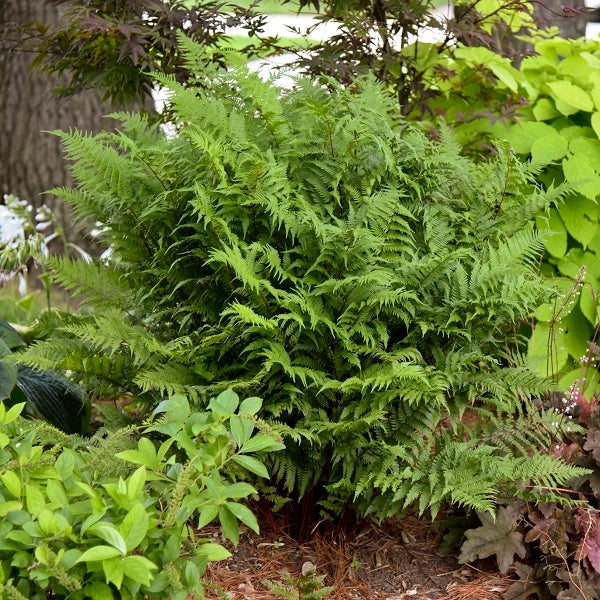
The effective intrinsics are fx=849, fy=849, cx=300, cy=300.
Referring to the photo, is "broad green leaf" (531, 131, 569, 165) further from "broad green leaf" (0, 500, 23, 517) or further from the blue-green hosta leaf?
"broad green leaf" (0, 500, 23, 517)

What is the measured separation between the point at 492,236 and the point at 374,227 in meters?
0.54

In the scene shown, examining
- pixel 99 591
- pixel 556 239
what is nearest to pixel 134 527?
pixel 99 591

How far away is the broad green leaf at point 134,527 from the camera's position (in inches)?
70.8

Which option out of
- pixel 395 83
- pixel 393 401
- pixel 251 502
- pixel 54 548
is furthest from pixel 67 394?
pixel 395 83

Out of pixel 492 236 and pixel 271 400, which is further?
pixel 492 236

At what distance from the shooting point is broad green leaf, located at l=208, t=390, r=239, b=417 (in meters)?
2.09

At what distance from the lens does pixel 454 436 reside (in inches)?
116

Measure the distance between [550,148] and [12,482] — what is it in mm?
2814

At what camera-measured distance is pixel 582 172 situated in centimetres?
375

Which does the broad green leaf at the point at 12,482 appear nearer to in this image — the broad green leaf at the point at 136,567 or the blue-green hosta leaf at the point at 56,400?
the broad green leaf at the point at 136,567

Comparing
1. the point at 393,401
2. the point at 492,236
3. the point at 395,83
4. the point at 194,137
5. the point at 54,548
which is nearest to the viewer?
the point at 54,548

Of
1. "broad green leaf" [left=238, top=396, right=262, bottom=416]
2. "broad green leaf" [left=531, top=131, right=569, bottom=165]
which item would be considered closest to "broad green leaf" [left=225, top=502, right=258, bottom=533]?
"broad green leaf" [left=238, top=396, right=262, bottom=416]

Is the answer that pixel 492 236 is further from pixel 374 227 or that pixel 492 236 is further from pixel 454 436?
pixel 454 436

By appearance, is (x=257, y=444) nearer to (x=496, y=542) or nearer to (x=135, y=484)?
(x=135, y=484)
